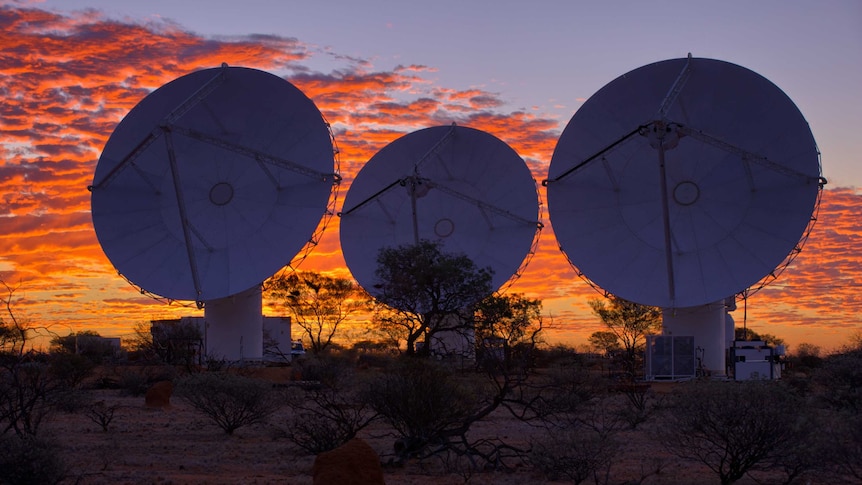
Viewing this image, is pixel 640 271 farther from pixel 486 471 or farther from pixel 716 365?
pixel 486 471

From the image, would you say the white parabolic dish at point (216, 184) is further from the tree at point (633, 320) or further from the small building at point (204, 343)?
the tree at point (633, 320)

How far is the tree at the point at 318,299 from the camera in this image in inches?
2955

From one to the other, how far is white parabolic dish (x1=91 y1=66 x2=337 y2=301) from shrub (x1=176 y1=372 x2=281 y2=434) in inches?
602

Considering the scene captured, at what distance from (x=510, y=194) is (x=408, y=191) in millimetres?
5180

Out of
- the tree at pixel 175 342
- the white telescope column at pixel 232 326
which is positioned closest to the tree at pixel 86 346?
the tree at pixel 175 342

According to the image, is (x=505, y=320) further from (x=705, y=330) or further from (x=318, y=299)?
(x=318, y=299)

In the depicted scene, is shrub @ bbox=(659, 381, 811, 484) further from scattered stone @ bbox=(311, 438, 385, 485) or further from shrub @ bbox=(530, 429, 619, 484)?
scattered stone @ bbox=(311, 438, 385, 485)

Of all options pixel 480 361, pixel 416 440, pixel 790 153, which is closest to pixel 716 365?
pixel 790 153

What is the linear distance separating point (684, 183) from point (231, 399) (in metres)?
22.9

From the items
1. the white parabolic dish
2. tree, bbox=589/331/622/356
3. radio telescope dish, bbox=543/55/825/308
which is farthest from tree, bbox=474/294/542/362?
tree, bbox=589/331/622/356

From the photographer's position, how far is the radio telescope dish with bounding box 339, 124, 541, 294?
47.9 metres

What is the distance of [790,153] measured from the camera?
125ft

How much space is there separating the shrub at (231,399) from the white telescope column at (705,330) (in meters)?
24.1

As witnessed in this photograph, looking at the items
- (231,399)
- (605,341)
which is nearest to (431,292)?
(231,399)
